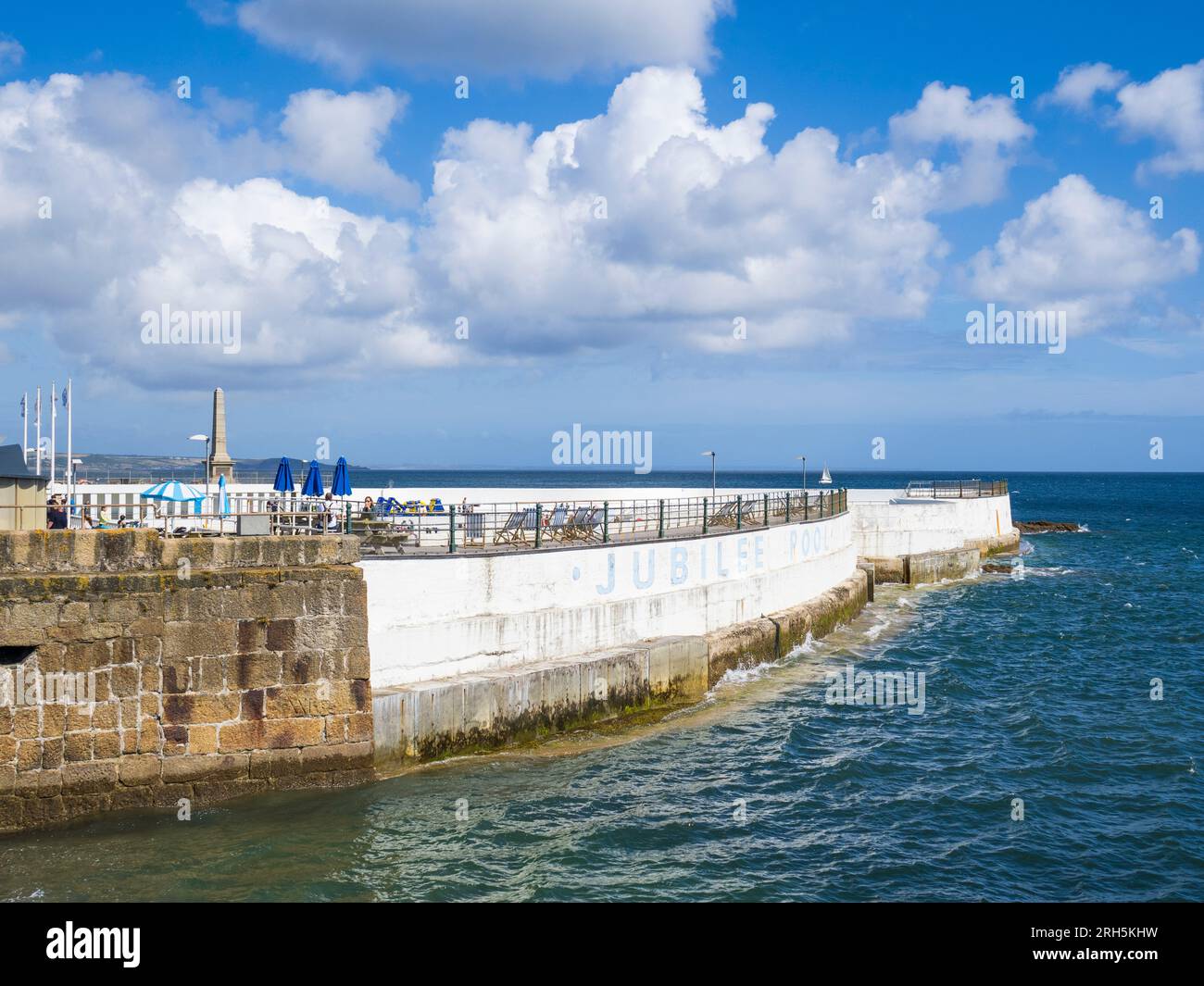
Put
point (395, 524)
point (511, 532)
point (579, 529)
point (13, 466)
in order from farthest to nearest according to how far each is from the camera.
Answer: point (579, 529)
point (511, 532)
point (395, 524)
point (13, 466)

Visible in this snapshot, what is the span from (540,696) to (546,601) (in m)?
2.01

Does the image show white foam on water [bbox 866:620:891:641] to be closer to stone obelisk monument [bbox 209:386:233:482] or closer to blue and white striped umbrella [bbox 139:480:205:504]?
blue and white striped umbrella [bbox 139:480:205:504]

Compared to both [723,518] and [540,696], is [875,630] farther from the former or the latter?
[540,696]

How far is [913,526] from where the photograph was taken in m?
45.3

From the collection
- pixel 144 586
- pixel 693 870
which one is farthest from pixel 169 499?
pixel 693 870

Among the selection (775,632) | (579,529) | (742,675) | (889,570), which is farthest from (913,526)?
(579,529)

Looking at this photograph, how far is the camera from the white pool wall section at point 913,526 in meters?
44.1

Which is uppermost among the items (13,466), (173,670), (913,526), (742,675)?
(13,466)

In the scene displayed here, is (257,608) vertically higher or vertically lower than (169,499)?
lower

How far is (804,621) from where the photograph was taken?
2673 centimetres

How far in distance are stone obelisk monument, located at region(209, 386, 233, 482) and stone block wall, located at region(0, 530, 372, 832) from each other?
19944 mm
